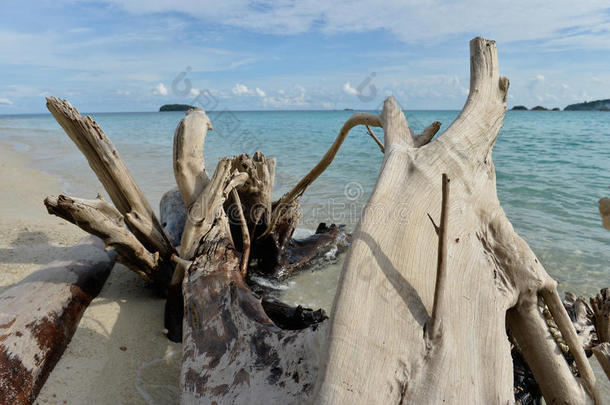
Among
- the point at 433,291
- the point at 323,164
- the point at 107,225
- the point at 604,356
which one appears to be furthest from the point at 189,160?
the point at 604,356

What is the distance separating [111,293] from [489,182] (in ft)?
9.18

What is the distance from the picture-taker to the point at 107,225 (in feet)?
8.52

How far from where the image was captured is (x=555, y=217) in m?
5.86

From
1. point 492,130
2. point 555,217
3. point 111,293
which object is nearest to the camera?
point 492,130

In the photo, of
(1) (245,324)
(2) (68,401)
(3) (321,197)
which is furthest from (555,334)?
(3) (321,197)

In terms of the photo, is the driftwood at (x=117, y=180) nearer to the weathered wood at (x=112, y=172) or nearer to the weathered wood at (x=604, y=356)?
the weathered wood at (x=112, y=172)

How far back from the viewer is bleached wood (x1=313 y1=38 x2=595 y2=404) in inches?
54.6

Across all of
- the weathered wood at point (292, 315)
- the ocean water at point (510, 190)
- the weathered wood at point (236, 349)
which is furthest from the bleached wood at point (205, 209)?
the ocean water at point (510, 190)

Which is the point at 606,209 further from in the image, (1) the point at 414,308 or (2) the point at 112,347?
(2) the point at 112,347

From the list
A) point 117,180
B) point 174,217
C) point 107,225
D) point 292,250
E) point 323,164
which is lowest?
point 292,250

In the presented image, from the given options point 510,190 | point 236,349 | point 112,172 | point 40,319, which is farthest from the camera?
point 510,190

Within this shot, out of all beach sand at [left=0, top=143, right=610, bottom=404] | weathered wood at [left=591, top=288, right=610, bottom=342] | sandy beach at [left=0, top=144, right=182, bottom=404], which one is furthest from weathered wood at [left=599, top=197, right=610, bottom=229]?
sandy beach at [left=0, top=144, right=182, bottom=404]

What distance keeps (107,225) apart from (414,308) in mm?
2019

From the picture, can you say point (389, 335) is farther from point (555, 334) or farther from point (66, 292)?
point (66, 292)
